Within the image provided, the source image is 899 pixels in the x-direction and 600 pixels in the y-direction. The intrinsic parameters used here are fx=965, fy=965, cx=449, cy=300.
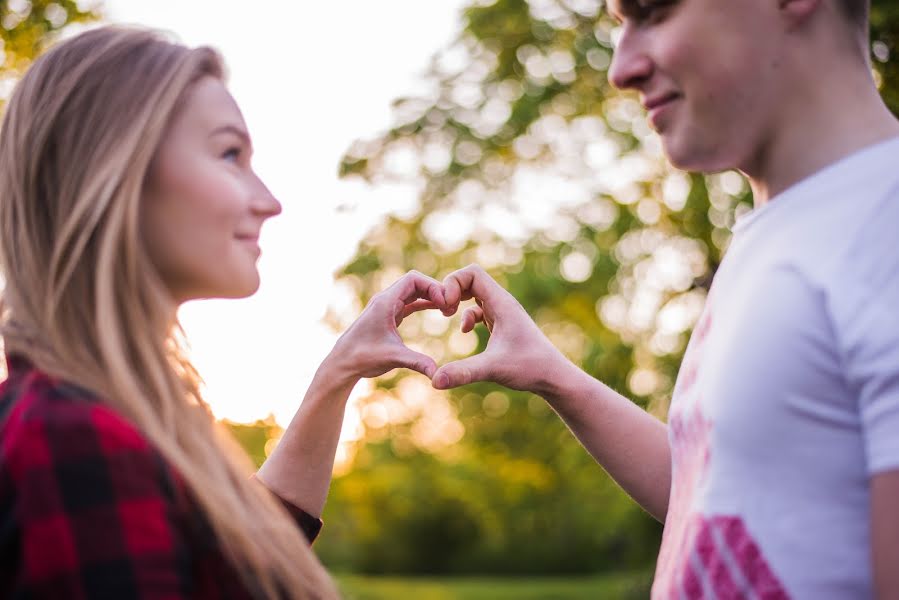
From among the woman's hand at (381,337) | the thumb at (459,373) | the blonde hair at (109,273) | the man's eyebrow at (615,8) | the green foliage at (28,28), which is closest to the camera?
the blonde hair at (109,273)

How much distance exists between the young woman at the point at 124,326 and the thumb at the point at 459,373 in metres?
0.61

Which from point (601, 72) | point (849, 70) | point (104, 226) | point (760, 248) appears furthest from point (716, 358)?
point (601, 72)

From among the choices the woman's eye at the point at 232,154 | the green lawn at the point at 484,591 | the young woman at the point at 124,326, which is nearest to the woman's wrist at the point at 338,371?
the young woman at the point at 124,326

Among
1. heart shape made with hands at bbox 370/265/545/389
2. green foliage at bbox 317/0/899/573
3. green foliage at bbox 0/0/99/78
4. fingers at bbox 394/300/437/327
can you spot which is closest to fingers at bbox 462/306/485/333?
heart shape made with hands at bbox 370/265/545/389

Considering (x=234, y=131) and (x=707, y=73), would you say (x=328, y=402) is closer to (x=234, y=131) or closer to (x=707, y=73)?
(x=234, y=131)

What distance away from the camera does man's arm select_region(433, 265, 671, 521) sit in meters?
2.38

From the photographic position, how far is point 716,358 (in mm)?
1730

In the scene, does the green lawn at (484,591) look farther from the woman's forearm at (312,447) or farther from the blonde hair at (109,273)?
the blonde hair at (109,273)

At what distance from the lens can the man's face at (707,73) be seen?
176 cm

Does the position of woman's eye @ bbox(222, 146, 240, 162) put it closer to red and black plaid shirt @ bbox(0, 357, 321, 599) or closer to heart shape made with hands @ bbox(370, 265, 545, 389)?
red and black plaid shirt @ bbox(0, 357, 321, 599)

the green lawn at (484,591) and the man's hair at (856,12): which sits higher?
the man's hair at (856,12)

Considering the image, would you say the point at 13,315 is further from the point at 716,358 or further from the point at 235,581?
the point at 716,358

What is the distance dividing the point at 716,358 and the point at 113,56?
125cm

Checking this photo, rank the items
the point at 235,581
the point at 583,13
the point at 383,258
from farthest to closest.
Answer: the point at 383,258 < the point at 583,13 < the point at 235,581
